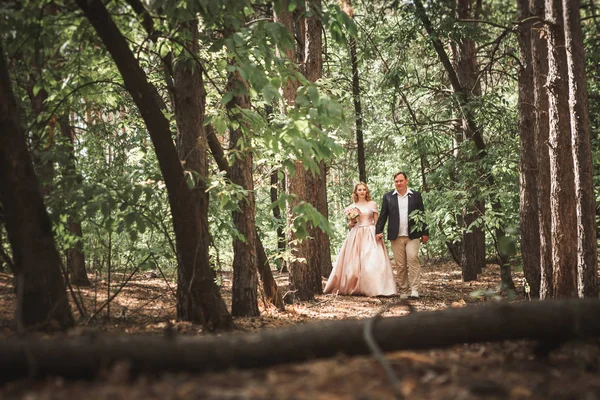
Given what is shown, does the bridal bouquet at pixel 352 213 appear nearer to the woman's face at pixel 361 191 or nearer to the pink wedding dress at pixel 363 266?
the pink wedding dress at pixel 363 266

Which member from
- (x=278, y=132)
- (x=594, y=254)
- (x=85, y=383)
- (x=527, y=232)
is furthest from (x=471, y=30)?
(x=85, y=383)

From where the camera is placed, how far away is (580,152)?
22.8 feet

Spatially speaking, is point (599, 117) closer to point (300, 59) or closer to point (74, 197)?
point (300, 59)

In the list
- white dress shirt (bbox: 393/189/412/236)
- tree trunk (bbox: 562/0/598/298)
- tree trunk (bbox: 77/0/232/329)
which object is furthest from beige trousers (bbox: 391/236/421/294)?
tree trunk (bbox: 77/0/232/329)

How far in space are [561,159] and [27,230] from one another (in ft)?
21.3

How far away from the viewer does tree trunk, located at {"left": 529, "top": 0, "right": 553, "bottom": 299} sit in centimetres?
768

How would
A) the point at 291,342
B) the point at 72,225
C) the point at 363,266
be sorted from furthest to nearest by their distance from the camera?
1. the point at 363,266
2. the point at 72,225
3. the point at 291,342

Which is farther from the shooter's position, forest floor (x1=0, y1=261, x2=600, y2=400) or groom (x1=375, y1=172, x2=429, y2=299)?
groom (x1=375, y1=172, x2=429, y2=299)

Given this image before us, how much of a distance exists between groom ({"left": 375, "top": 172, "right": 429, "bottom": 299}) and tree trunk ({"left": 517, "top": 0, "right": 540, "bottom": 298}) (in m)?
2.14

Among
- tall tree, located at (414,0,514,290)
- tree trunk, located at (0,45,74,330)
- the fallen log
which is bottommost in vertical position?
the fallen log

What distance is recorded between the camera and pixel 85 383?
2895 mm

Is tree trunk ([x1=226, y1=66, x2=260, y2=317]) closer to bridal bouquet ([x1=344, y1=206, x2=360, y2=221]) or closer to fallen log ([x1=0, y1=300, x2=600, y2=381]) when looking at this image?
fallen log ([x1=0, y1=300, x2=600, y2=381])

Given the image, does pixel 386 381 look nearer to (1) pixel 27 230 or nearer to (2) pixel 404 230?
(1) pixel 27 230

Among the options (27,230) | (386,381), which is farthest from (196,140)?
(386,381)
